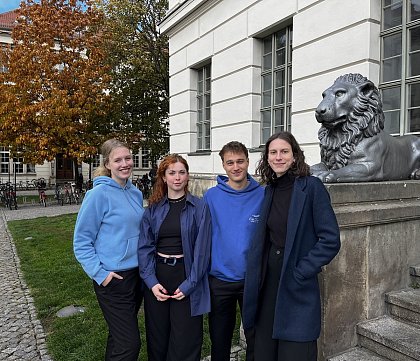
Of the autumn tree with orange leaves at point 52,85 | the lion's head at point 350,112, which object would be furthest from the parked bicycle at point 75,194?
the lion's head at point 350,112

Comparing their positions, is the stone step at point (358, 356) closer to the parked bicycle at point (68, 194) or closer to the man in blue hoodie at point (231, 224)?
the man in blue hoodie at point (231, 224)

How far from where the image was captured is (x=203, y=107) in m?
13.7

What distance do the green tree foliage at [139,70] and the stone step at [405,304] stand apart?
21033 mm

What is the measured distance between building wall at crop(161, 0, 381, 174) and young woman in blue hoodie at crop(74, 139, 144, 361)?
5748mm

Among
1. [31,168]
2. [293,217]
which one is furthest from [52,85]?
[31,168]

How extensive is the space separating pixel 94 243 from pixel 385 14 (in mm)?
6905

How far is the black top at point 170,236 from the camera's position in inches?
124

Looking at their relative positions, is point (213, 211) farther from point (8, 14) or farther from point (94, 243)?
point (8, 14)

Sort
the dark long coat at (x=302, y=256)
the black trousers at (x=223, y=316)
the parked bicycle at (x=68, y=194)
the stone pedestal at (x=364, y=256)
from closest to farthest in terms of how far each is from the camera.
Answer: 1. the dark long coat at (x=302, y=256)
2. the black trousers at (x=223, y=316)
3. the stone pedestal at (x=364, y=256)
4. the parked bicycle at (x=68, y=194)

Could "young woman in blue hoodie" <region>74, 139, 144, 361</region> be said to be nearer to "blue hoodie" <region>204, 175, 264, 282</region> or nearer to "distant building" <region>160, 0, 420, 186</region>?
"blue hoodie" <region>204, 175, 264, 282</region>

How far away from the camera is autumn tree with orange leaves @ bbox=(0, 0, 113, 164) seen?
65.7 feet

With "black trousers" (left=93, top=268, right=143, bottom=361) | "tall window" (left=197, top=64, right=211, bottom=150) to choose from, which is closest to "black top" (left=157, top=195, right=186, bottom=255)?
"black trousers" (left=93, top=268, right=143, bottom=361)

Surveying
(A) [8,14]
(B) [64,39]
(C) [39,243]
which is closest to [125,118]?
(B) [64,39]

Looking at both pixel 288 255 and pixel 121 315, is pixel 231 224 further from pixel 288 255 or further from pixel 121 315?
pixel 121 315
